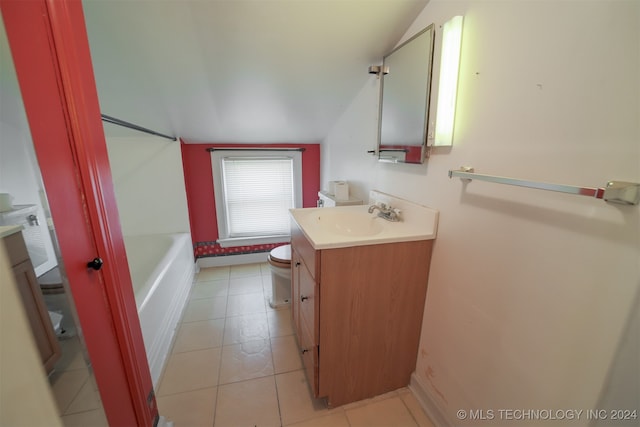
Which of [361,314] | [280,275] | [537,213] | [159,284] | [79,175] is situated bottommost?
[280,275]

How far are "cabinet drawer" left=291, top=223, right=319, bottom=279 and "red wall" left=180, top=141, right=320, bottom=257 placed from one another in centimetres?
158

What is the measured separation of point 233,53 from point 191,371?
193cm

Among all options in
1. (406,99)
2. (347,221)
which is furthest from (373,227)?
(406,99)

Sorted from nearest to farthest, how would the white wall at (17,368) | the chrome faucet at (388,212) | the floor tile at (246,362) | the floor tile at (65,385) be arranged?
the white wall at (17,368) → the floor tile at (65,385) → the chrome faucet at (388,212) → the floor tile at (246,362)

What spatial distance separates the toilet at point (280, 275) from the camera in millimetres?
1998

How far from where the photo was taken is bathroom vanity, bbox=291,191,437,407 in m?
1.10

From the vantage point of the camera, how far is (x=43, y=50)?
2.14 ft

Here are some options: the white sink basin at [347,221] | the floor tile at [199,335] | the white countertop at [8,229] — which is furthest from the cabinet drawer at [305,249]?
the floor tile at [199,335]

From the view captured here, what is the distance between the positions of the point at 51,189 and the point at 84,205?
0.12m

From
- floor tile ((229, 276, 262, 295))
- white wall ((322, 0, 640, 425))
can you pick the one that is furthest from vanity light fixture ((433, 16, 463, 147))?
floor tile ((229, 276, 262, 295))

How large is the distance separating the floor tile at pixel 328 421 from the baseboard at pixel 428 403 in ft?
1.39

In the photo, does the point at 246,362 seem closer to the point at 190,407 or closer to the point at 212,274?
the point at 190,407

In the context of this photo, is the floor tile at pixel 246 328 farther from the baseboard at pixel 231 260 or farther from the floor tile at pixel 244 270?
the baseboard at pixel 231 260

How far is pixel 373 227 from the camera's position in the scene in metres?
1.44
